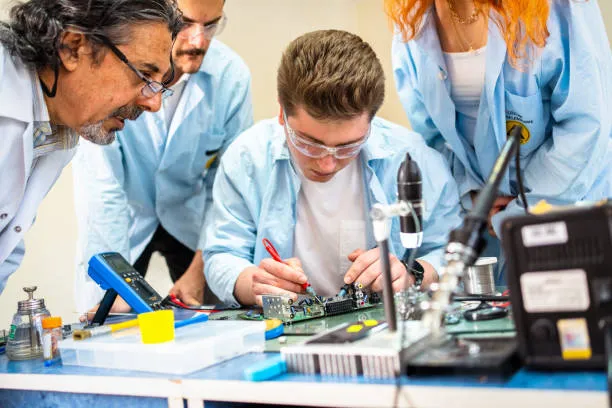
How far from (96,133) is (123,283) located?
16.6 inches

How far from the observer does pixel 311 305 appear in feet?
4.85

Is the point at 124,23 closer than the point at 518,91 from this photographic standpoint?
Yes

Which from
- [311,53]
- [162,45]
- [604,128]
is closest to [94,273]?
[162,45]

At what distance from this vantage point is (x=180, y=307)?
1.85m

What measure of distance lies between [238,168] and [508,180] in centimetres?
79

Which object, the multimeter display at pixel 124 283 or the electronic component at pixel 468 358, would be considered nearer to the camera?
the electronic component at pixel 468 358

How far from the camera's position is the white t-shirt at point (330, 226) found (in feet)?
6.30

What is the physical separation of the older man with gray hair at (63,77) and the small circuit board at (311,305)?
612 mm

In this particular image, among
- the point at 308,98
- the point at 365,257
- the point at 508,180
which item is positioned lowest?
the point at 365,257

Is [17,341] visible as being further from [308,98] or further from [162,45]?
[308,98]

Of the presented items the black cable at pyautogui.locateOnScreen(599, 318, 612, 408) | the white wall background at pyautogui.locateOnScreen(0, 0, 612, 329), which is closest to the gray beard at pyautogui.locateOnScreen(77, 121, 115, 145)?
the black cable at pyautogui.locateOnScreen(599, 318, 612, 408)

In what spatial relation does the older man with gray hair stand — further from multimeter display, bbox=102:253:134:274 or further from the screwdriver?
the screwdriver

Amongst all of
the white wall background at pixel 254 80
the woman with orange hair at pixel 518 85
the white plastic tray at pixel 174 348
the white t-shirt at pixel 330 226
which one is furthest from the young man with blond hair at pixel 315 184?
the white wall background at pixel 254 80

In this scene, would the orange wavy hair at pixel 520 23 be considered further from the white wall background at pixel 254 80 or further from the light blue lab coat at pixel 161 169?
the white wall background at pixel 254 80
